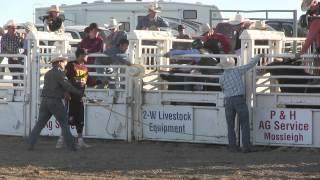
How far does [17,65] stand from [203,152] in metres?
4.11

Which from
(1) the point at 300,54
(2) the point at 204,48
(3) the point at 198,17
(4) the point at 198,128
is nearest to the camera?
(1) the point at 300,54

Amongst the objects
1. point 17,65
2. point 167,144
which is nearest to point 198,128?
point 167,144

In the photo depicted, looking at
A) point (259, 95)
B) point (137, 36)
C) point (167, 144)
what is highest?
point (137, 36)

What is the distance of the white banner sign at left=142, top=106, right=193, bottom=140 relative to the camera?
13.8 meters

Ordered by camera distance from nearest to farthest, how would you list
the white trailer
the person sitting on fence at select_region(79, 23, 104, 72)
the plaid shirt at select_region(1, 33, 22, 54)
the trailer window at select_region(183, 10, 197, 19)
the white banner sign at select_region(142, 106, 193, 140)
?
the white banner sign at select_region(142, 106, 193, 140), the person sitting on fence at select_region(79, 23, 104, 72), the plaid shirt at select_region(1, 33, 22, 54), the white trailer, the trailer window at select_region(183, 10, 197, 19)

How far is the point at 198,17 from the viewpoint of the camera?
944 inches

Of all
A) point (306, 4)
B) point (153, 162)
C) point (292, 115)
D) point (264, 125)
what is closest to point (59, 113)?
point (153, 162)

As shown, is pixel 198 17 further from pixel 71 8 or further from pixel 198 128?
pixel 198 128

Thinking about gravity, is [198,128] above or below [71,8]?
below

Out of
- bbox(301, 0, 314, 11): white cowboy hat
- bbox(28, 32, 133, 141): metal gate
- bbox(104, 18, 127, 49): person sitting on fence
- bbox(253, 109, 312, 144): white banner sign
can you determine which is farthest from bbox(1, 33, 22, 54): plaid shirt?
bbox(301, 0, 314, 11): white cowboy hat

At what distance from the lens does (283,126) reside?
13.1 metres

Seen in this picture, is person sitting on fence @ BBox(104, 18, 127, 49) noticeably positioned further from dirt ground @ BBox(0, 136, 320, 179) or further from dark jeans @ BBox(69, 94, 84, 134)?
dirt ground @ BBox(0, 136, 320, 179)

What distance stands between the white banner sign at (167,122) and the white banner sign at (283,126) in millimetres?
1235

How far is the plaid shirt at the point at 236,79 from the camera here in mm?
12867
